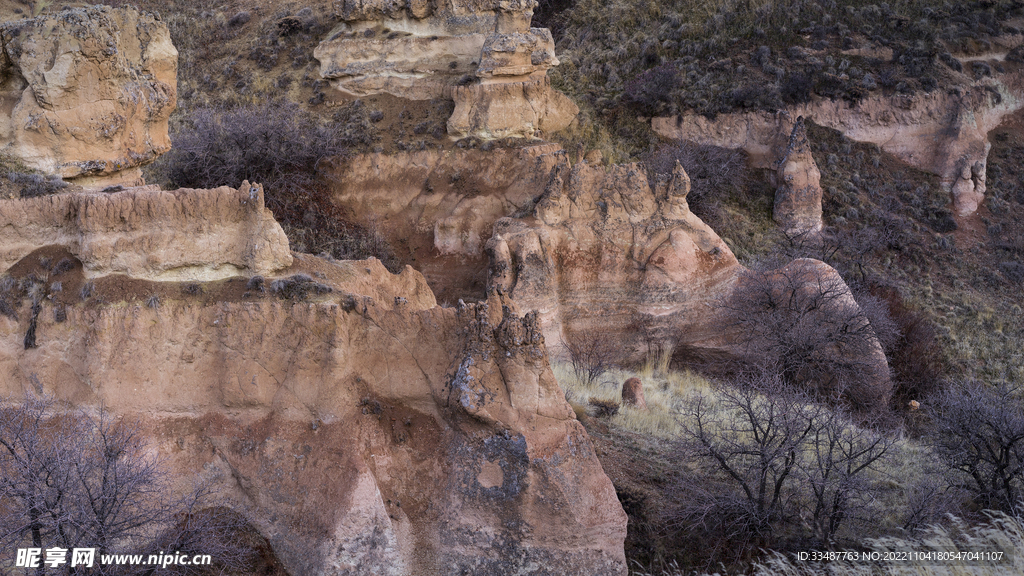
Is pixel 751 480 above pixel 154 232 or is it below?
below

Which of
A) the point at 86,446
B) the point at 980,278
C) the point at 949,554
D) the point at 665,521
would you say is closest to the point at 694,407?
the point at 665,521

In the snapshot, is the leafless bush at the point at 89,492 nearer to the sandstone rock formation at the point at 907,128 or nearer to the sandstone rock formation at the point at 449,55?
the sandstone rock formation at the point at 449,55

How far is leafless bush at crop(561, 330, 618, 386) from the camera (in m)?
16.4

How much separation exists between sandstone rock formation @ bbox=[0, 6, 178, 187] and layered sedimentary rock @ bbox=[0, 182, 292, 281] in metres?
3.22

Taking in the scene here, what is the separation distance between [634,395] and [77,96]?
9879mm

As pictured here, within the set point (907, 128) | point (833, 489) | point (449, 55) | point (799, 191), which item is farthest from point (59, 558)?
point (907, 128)

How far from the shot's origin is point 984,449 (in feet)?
38.8

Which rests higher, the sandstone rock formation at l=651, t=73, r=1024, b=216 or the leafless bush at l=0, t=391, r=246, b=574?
the sandstone rock formation at l=651, t=73, r=1024, b=216

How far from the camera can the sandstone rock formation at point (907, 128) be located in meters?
28.7

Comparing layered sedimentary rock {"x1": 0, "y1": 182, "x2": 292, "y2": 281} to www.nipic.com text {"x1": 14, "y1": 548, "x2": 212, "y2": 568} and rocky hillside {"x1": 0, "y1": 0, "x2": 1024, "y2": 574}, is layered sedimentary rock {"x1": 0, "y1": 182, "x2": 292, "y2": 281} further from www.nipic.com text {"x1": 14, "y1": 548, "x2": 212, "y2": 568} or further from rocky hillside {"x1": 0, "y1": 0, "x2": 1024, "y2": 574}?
www.nipic.com text {"x1": 14, "y1": 548, "x2": 212, "y2": 568}

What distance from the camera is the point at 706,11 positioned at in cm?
3284

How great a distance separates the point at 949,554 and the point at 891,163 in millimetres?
23717

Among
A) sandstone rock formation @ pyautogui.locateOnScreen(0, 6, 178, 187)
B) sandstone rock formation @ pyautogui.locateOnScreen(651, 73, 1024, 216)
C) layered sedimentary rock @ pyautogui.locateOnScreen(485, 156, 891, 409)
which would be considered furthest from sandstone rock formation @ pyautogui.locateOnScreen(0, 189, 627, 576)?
sandstone rock formation @ pyautogui.locateOnScreen(651, 73, 1024, 216)

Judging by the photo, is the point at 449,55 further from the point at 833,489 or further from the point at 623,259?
the point at 833,489
